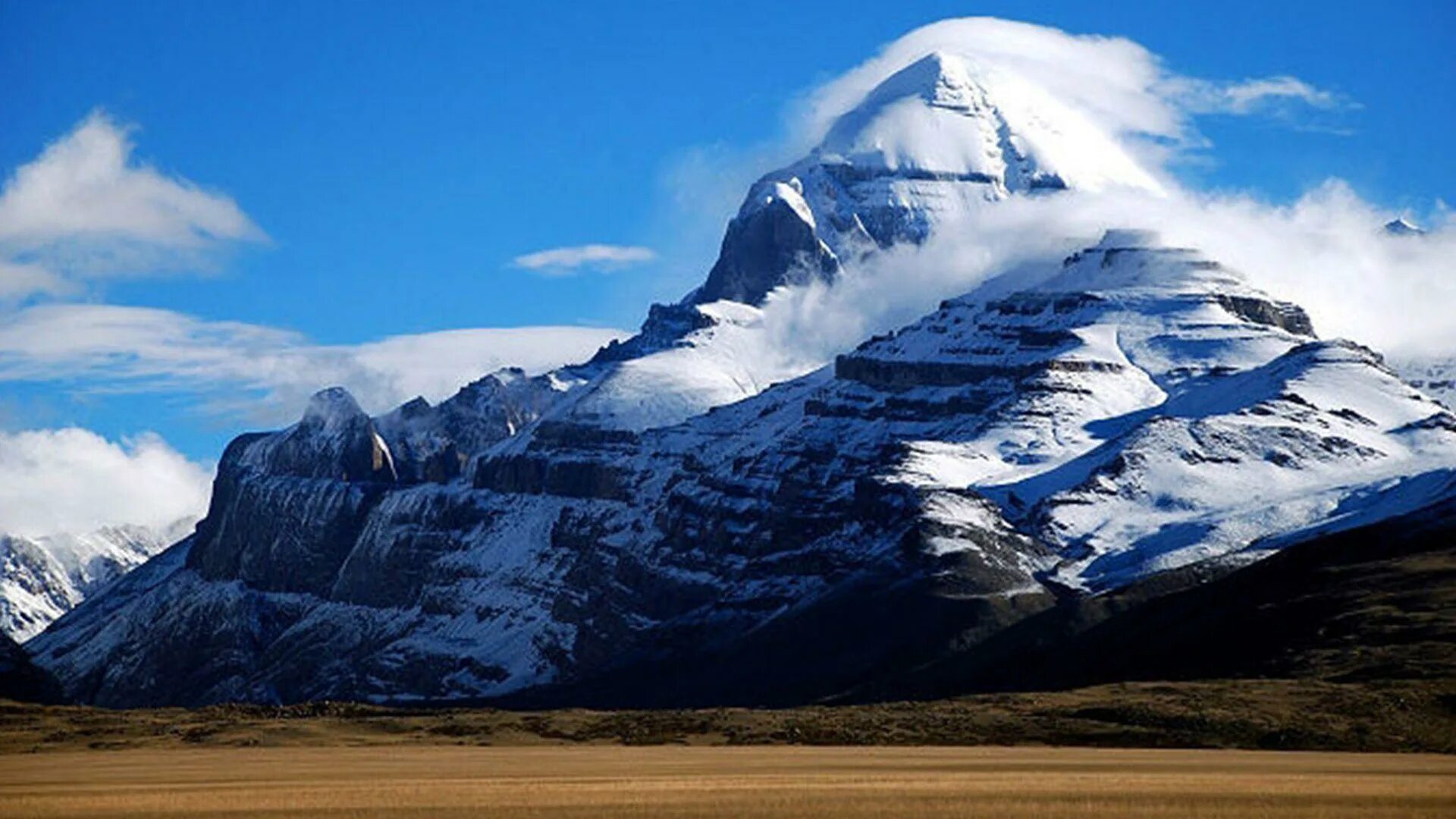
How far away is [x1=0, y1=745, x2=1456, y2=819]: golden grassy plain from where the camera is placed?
121 m

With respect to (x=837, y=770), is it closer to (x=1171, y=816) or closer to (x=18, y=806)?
(x=1171, y=816)

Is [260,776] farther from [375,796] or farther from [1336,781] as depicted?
[1336,781]

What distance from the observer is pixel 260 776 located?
158000mm

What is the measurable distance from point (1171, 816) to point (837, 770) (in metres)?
40.3

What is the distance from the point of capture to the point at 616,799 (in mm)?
128500

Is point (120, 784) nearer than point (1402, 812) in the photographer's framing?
No

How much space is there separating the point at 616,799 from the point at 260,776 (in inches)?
1490

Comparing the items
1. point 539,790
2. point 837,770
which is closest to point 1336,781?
point 837,770

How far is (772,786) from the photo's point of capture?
444 feet

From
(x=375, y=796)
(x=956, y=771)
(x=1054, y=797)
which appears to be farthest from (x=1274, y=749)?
(x=375, y=796)

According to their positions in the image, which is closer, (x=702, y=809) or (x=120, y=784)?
(x=702, y=809)

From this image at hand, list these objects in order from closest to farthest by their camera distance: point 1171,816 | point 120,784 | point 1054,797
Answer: point 1171,816
point 1054,797
point 120,784

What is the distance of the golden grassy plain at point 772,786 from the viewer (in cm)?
12112

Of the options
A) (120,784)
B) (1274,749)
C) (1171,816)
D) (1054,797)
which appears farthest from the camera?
(1274,749)
